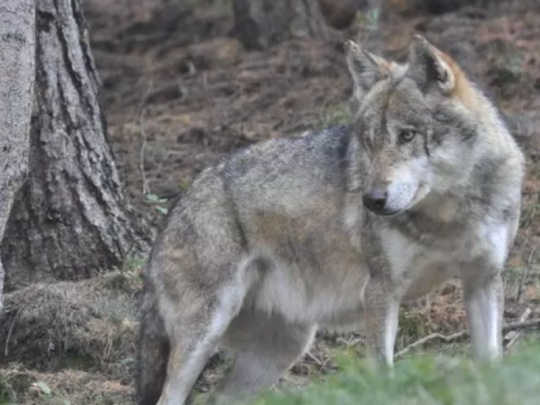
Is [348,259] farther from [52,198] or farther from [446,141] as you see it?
[52,198]

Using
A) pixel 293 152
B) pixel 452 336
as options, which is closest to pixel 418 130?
pixel 293 152

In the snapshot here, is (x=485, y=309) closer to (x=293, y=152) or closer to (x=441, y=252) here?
(x=441, y=252)

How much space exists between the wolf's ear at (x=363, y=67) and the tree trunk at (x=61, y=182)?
A: 2967 millimetres

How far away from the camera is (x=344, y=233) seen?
8797mm

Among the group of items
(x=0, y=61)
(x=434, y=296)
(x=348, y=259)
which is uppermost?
(x=0, y=61)

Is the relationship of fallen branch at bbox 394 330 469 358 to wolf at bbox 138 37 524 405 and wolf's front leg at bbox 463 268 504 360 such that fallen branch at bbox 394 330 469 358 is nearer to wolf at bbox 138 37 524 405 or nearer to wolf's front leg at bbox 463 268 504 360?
wolf at bbox 138 37 524 405

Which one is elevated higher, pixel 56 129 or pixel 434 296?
A: pixel 56 129

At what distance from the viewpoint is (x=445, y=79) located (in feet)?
26.5

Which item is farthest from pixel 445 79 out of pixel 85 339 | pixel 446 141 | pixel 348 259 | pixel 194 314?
pixel 85 339

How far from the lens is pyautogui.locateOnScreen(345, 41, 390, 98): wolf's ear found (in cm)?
848

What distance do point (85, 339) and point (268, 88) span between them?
561 centimetres

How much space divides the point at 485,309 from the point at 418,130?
125 centimetres

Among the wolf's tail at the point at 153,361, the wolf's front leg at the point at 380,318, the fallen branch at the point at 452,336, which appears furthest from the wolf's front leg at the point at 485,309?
the wolf's tail at the point at 153,361

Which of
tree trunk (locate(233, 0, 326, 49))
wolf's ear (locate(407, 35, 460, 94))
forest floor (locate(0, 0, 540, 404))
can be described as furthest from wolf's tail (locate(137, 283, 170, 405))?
tree trunk (locate(233, 0, 326, 49))
